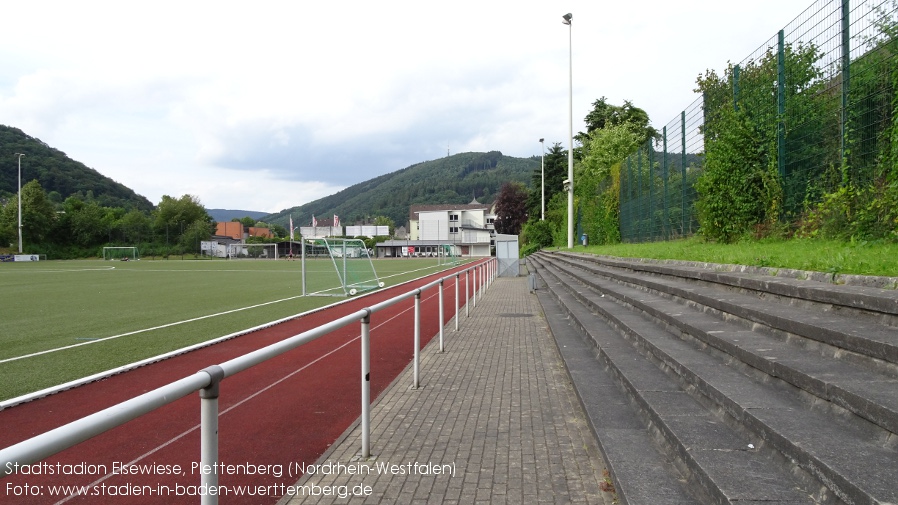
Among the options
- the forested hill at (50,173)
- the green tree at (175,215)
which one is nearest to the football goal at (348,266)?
the green tree at (175,215)

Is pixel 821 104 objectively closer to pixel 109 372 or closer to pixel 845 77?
pixel 845 77

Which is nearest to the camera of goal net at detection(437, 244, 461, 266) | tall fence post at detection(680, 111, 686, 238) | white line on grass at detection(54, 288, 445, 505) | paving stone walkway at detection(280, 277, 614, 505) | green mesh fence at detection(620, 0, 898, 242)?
paving stone walkway at detection(280, 277, 614, 505)

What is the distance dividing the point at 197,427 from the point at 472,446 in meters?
2.38

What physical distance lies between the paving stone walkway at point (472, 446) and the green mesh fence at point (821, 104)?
3.59m

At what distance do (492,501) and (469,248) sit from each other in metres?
97.3

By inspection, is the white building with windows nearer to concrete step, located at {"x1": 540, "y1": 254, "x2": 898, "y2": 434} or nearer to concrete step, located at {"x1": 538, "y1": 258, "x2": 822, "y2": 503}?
concrete step, located at {"x1": 540, "y1": 254, "x2": 898, "y2": 434}

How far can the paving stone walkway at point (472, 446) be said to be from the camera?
3.22 m

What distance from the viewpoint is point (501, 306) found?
13.9 m

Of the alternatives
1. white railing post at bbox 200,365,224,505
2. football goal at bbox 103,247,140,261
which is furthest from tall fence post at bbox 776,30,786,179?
football goal at bbox 103,247,140,261

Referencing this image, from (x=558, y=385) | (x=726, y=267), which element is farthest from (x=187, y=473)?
(x=726, y=267)

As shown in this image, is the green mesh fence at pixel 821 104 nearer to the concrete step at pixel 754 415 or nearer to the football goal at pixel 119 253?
the concrete step at pixel 754 415

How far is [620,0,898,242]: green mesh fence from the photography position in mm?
5191

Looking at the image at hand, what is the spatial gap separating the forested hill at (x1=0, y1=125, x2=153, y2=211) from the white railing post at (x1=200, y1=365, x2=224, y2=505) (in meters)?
120

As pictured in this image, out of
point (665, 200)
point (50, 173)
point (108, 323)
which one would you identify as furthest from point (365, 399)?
point (50, 173)
